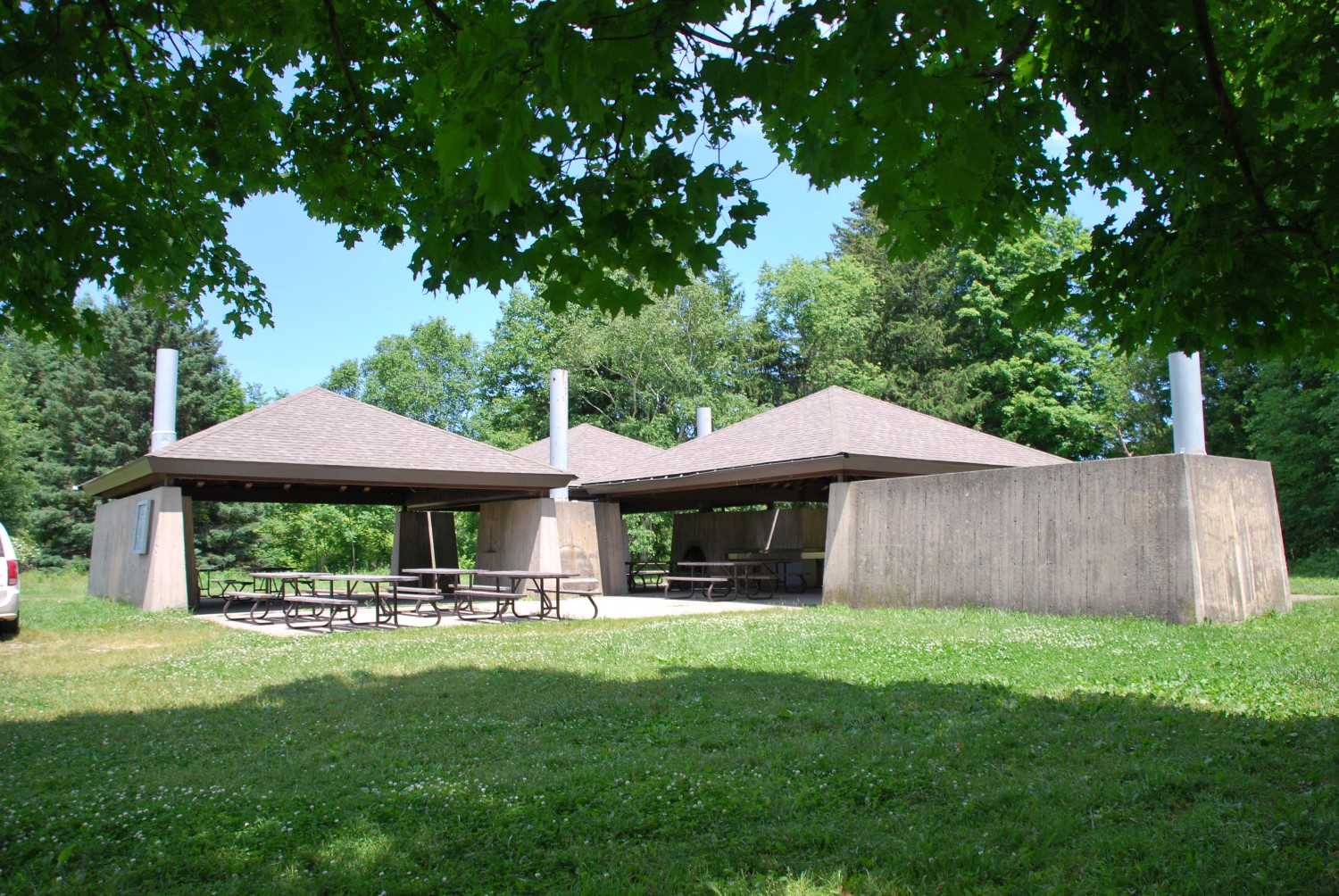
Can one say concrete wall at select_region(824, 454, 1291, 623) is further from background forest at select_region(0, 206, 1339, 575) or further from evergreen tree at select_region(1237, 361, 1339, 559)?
background forest at select_region(0, 206, 1339, 575)

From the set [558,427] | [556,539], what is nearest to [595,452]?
[558,427]

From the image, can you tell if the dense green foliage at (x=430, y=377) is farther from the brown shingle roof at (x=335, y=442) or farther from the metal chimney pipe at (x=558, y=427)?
the brown shingle roof at (x=335, y=442)

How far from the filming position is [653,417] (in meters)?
35.8

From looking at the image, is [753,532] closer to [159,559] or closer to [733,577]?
[733,577]

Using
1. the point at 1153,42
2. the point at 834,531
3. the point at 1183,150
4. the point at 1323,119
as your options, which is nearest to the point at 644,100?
the point at 1153,42

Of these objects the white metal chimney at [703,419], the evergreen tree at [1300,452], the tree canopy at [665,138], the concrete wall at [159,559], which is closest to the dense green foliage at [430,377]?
the white metal chimney at [703,419]

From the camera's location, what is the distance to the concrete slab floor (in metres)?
14.0

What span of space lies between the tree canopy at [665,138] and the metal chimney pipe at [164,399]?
14584 mm

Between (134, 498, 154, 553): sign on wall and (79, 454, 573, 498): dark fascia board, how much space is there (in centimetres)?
48

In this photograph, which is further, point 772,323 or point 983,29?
point 772,323

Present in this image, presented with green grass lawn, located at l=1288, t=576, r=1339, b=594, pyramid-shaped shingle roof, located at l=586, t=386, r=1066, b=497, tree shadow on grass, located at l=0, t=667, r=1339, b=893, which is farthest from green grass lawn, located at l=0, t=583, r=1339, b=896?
green grass lawn, located at l=1288, t=576, r=1339, b=594

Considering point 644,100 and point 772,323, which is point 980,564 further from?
point 772,323

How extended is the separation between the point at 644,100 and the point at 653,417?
3233 cm

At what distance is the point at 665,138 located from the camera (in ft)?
12.7
